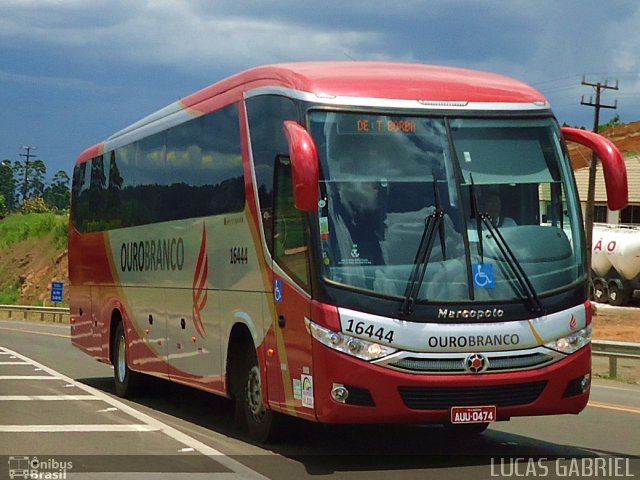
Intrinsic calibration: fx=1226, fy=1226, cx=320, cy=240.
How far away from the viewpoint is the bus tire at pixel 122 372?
17906 mm

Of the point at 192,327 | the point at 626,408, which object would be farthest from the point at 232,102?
the point at 626,408

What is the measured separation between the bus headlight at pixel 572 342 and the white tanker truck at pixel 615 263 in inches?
1637

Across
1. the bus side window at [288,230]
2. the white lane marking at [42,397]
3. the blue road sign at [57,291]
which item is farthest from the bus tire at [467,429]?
the blue road sign at [57,291]

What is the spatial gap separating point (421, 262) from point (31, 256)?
9329 cm

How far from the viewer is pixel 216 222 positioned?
13000 millimetres

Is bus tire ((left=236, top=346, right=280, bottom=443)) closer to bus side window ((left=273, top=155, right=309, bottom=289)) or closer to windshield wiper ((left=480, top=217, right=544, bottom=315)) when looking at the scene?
bus side window ((left=273, top=155, right=309, bottom=289))

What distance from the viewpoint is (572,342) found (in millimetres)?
10383

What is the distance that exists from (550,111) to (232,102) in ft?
11.1

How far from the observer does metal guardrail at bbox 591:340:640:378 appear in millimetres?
22094

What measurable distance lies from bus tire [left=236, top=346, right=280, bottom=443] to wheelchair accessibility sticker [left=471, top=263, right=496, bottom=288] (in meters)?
2.44

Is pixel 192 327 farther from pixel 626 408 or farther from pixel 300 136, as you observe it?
pixel 626 408

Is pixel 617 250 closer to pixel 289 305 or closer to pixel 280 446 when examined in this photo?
pixel 280 446

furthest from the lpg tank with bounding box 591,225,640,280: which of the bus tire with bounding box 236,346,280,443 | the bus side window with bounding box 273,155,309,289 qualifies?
the bus side window with bounding box 273,155,309,289

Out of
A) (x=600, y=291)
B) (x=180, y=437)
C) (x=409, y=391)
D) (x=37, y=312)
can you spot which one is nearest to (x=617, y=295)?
(x=600, y=291)
